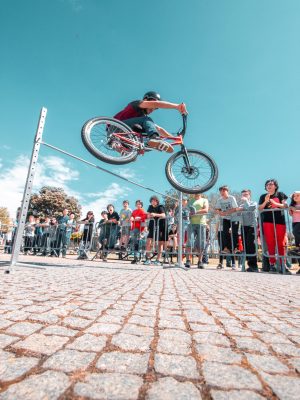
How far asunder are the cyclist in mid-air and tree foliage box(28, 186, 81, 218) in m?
37.6

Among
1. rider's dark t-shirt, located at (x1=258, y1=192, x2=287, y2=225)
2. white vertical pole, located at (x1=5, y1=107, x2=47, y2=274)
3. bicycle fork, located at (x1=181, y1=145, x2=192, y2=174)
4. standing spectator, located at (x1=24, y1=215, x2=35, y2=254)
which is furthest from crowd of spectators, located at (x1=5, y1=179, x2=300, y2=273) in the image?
white vertical pole, located at (x1=5, y1=107, x2=47, y2=274)

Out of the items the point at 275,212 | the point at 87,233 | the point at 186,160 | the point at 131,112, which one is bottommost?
the point at 87,233

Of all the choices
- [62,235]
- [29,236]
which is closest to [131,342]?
[62,235]

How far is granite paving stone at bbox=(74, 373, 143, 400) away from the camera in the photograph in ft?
2.45

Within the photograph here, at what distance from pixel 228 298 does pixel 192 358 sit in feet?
5.13

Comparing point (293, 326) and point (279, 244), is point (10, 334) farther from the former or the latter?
point (279, 244)

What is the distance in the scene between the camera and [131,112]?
522cm

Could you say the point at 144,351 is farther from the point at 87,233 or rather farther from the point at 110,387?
the point at 87,233

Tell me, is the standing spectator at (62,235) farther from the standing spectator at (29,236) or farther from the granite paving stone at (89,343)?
the granite paving stone at (89,343)

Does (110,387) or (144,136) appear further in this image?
(144,136)

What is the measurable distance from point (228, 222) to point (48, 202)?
3814 cm

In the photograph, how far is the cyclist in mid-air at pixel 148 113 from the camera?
16.4 ft

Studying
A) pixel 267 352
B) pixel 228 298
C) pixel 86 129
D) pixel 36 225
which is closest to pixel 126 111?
pixel 86 129

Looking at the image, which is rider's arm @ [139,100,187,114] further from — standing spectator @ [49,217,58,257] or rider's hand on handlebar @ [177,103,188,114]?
A: standing spectator @ [49,217,58,257]
